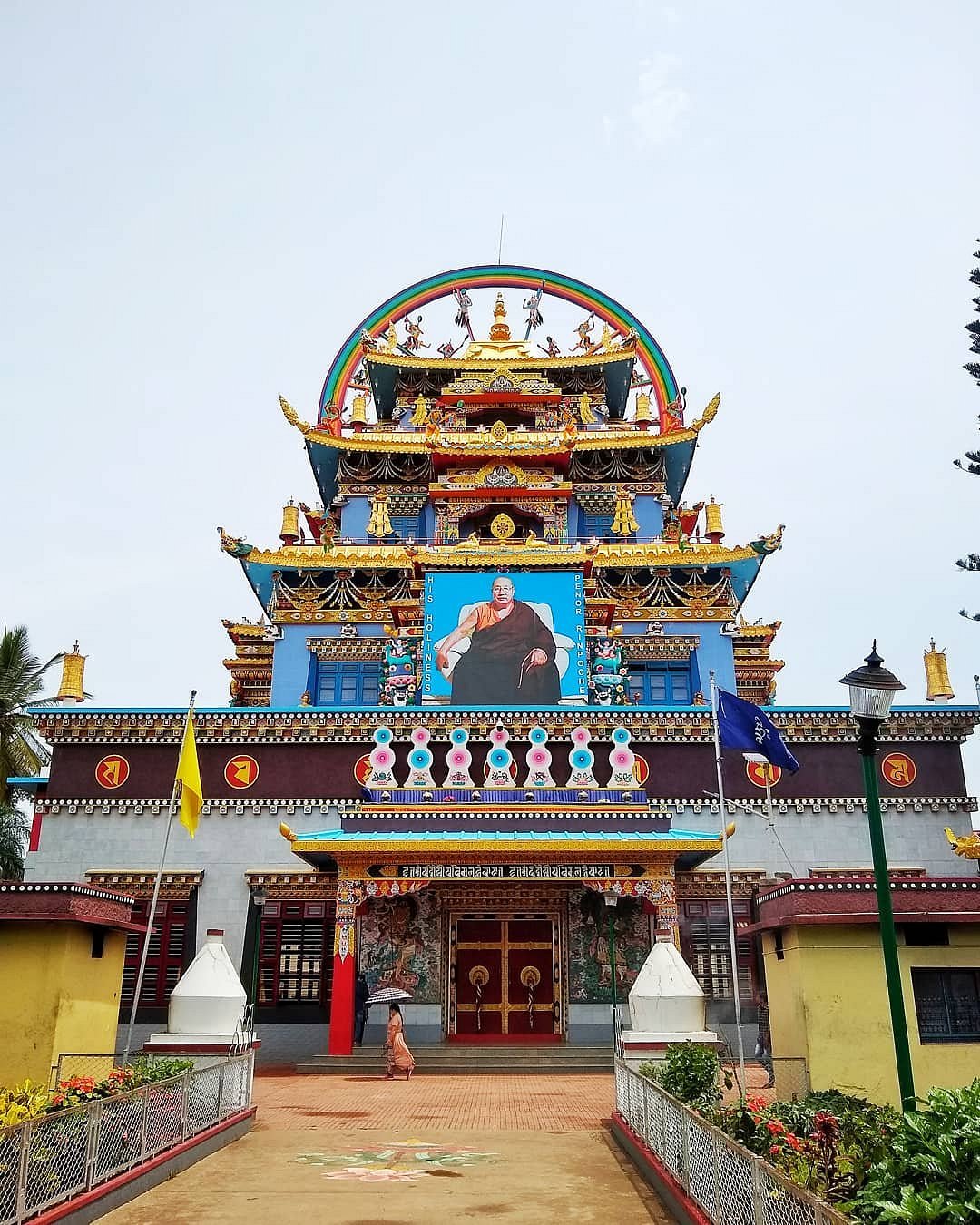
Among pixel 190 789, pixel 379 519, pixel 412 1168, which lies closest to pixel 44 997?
pixel 412 1168

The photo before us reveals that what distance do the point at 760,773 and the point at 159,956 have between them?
15575mm

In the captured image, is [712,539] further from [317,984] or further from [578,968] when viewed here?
[317,984]

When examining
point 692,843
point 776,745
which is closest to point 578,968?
point 692,843

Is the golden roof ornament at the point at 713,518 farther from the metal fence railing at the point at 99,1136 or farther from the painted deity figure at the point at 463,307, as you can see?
the metal fence railing at the point at 99,1136


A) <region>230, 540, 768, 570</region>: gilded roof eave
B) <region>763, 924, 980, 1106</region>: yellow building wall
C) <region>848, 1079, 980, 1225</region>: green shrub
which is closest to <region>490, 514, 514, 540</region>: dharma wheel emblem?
<region>230, 540, 768, 570</region>: gilded roof eave

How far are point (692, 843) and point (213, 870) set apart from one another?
11.9 metres

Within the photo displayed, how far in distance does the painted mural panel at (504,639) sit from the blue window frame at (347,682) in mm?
3529

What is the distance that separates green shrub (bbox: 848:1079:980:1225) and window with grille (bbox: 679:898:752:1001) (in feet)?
61.2

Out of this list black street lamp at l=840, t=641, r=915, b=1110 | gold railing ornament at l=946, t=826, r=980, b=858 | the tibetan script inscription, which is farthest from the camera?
gold railing ornament at l=946, t=826, r=980, b=858

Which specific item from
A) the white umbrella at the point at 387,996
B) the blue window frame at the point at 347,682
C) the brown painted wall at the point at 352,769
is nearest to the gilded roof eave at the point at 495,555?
the blue window frame at the point at 347,682

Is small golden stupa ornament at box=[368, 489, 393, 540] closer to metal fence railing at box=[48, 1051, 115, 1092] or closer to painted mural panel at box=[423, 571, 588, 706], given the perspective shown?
painted mural panel at box=[423, 571, 588, 706]

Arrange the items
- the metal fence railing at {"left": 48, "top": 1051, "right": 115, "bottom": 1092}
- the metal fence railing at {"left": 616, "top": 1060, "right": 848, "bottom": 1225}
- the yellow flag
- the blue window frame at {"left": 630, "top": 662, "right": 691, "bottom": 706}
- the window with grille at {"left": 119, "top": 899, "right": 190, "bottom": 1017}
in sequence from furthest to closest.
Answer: the blue window frame at {"left": 630, "top": 662, "right": 691, "bottom": 706}
the window with grille at {"left": 119, "top": 899, "right": 190, "bottom": 1017}
the yellow flag
the metal fence railing at {"left": 48, "top": 1051, "right": 115, "bottom": 1092}
the metal fence railing at {"left": 616, "top": 1060, "right": 848, "bottom": 1225}

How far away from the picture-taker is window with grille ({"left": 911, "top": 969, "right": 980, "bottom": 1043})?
1247cm

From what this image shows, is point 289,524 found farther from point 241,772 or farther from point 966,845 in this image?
point 966,845
